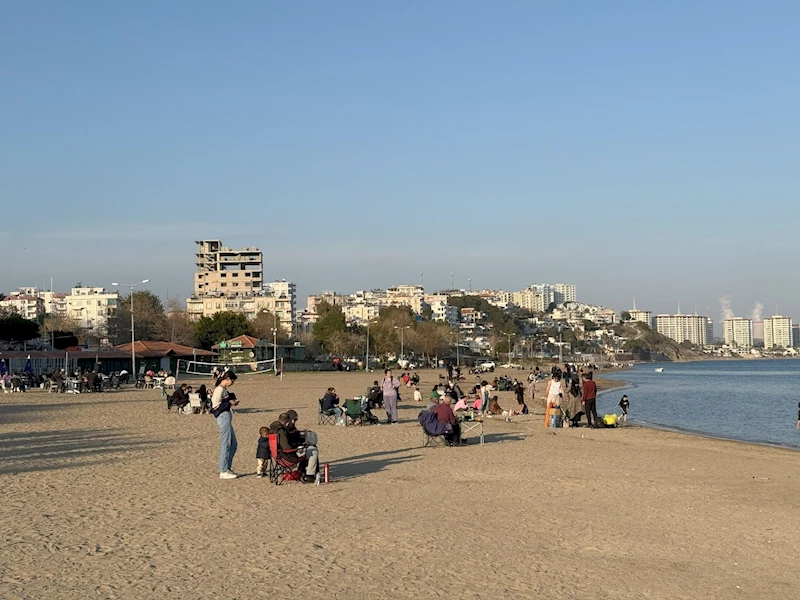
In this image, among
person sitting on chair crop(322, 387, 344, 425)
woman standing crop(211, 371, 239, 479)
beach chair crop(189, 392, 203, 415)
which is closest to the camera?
→ woman standing crop(211, 371, 239, 479)

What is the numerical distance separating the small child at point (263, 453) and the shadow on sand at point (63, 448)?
3287 mm

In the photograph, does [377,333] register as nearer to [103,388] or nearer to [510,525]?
[103,388]

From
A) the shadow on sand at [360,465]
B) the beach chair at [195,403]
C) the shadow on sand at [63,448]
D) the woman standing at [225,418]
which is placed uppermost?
the woman standing at [225,418]

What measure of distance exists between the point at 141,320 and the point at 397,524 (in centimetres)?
8983

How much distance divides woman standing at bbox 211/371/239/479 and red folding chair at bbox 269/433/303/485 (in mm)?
643

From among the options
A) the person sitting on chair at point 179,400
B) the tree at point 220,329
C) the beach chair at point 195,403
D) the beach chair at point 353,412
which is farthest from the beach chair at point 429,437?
the tree at point 220,329

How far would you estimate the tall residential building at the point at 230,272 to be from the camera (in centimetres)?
16918

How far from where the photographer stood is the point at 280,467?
12.7 m

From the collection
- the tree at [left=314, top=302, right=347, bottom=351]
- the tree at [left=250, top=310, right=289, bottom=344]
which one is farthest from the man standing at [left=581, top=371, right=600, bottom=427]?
the tree at [left=314, top=302, right=347, bottom=351]

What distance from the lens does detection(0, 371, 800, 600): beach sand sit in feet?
24.5

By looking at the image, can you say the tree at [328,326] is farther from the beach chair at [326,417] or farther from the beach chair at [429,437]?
the beach chair at [429,437]

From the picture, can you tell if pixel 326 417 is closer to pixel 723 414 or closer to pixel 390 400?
pixel 390 400

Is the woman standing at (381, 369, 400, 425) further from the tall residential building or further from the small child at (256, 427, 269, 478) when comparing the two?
the tall residential building

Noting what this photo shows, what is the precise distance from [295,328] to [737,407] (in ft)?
358
